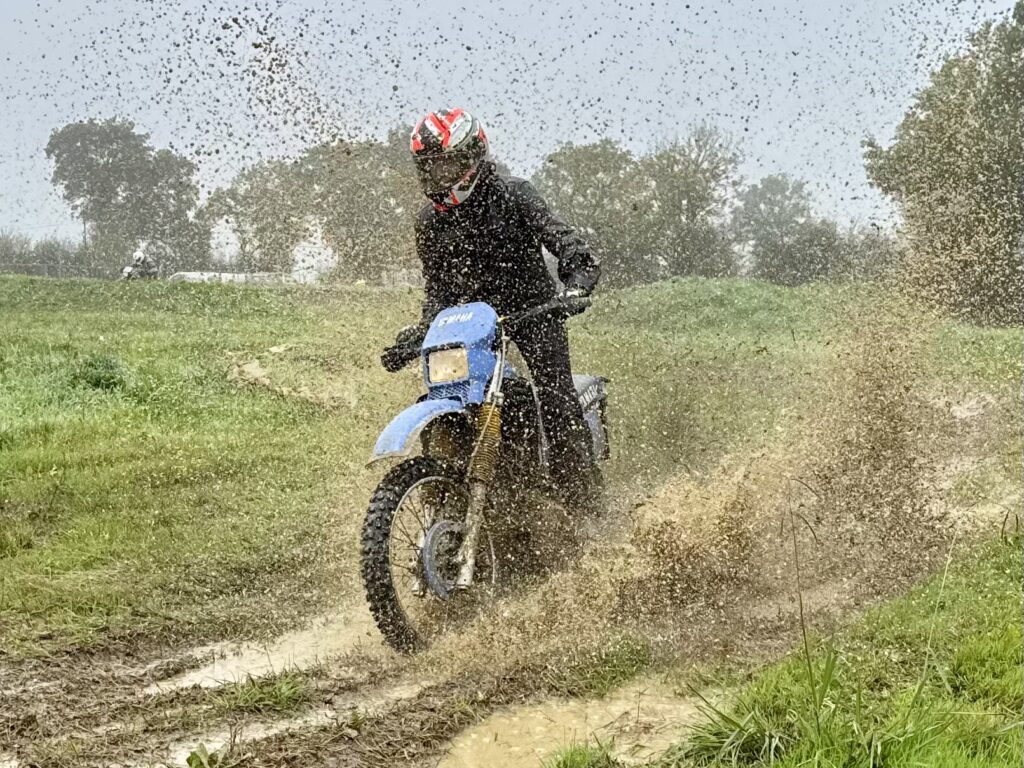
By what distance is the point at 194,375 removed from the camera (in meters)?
11.3

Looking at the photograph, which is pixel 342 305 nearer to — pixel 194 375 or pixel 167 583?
pixel 194 375

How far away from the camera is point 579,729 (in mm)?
3342

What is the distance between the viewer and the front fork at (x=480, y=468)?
4.25 metres

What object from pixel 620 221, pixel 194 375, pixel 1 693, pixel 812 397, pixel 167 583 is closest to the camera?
pixel 1 693

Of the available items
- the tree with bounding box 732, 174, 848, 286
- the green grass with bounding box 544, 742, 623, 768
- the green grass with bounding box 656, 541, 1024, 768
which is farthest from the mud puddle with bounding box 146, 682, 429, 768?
the tree with bounding box 732, 174, 848, 286

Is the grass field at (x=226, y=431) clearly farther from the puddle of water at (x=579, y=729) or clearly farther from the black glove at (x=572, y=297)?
the black glove at (x=572, y=297)

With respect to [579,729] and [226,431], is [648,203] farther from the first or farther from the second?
[579,729]

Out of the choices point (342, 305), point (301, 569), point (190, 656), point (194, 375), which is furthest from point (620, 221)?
point (190, 656)

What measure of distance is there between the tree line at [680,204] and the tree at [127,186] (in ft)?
0.15

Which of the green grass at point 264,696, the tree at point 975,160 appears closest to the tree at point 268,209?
the tree at point 975,160

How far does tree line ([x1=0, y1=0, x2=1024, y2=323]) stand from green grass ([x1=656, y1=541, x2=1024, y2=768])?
199 inches

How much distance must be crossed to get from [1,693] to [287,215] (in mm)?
9864

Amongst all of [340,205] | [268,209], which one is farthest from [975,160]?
[268,209]

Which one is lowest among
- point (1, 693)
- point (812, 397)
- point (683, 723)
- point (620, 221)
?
point (683, 723)
